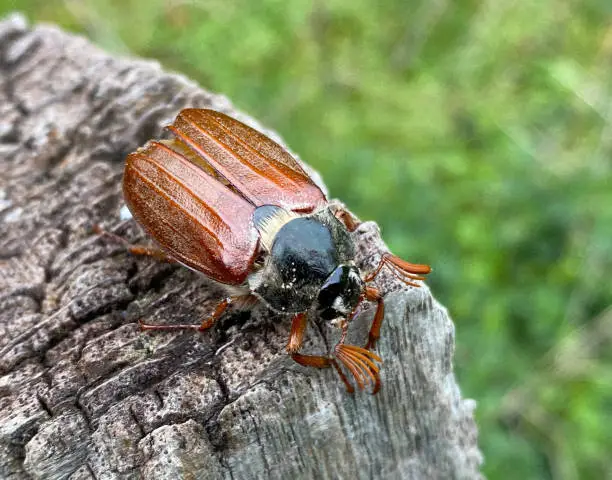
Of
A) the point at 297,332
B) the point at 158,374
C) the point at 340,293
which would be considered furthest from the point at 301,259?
the point at 158,374

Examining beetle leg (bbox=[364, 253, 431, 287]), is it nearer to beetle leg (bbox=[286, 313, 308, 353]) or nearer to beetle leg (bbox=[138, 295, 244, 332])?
beetle leg (bbox=[286, 313, 308, 353])

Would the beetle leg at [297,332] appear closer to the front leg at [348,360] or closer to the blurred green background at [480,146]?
the front leg at [348,360]

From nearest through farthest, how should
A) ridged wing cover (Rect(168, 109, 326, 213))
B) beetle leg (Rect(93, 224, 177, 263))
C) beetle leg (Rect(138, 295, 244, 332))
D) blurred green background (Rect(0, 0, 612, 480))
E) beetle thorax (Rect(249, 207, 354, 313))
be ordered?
beetle leg (Rect(138, 295, 244, 332))
beetle thorax (Rect(249, 207, 354, 313))
beetle leg (Rect(93, 224, 177, 263))
ridged wing cover (Rect(168, 109, 326, 213))
blurred green background (Rect(0, 0, 612, 480))

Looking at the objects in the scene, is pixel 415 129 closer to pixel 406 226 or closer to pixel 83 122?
pixel 406 226

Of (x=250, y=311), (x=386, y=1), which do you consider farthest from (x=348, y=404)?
(x=386, y=1)

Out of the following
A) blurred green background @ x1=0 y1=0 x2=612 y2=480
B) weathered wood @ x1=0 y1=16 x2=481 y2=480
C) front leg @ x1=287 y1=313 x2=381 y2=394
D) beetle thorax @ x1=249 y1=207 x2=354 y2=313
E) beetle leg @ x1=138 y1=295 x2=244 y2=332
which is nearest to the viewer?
weathered wood @ x1=0 y1=16 x2=481 y2=480

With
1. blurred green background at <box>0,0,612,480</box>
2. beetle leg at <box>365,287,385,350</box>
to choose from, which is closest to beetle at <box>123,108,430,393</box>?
beetle leg at <box>365,287,385,350</box>

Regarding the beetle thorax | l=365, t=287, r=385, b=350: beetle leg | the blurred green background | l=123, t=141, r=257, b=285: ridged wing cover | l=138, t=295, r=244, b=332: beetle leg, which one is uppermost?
the blurred green background
